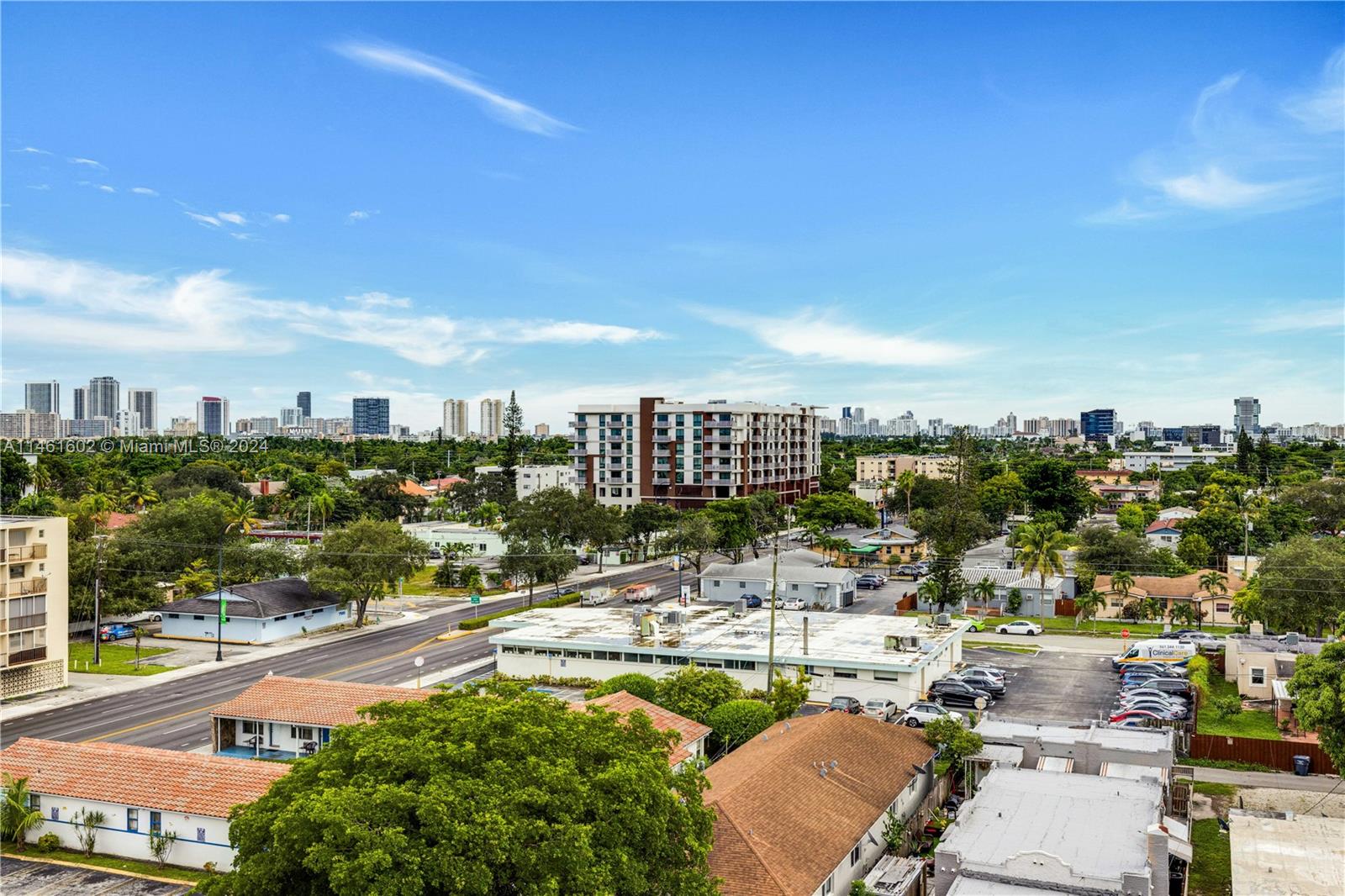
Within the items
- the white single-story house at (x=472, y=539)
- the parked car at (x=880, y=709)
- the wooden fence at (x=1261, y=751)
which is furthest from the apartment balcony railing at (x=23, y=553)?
the white single-story house at (x=472, y=539)

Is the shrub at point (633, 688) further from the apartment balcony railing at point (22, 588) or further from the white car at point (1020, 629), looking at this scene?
the white car at point (1020, 629)

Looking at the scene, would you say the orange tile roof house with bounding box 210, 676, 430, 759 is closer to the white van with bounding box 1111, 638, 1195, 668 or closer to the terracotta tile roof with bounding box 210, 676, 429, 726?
the terracotta tile roof with bounding box 210, 676, 429, 726

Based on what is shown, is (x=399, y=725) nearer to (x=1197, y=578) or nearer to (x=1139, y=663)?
(x=1139, y=663)

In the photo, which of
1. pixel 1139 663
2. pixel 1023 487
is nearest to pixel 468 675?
pixel 1139 663

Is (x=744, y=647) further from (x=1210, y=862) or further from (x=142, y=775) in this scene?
(x=142, y=775)

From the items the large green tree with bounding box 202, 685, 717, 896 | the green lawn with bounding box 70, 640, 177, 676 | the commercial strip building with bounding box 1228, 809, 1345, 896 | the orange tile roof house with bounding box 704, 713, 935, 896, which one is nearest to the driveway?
the large green tree with bounding box 202, 685, 717, 896

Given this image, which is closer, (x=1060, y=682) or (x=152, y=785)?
(x=152, y=785)
